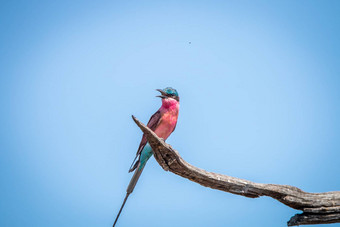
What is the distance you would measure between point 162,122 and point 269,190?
2257 millimetres

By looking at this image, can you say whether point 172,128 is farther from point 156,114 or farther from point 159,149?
point 159,149

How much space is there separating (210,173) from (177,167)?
0.36 metres

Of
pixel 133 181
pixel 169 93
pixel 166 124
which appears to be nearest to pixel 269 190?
pixel 133 181

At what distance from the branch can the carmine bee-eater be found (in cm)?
164

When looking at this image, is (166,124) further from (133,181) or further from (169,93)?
(133,181)

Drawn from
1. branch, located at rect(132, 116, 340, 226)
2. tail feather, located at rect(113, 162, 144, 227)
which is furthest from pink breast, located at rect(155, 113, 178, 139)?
branch, located at rect(132, 116, 340, 226)

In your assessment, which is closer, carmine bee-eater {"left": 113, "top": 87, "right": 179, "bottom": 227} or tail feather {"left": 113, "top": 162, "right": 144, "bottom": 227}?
tail feather {"left": 113, "top": 162, "right": 144, "bottom": 227}

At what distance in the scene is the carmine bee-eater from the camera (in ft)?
17.0

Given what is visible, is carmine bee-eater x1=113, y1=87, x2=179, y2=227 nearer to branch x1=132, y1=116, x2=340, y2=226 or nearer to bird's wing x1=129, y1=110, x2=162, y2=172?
bird's wing x1=129, y1=110, x2=162, y2=172

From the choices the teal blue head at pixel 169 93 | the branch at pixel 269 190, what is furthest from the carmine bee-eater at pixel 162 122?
the branch at pixel 269 190

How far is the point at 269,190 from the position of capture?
3582 mm

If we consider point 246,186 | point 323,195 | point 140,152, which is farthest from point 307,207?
point 140,152

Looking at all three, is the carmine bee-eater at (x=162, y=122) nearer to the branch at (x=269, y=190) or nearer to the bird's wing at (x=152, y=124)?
the bird's wing at (x=152, y=124)

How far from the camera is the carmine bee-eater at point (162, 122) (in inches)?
204
